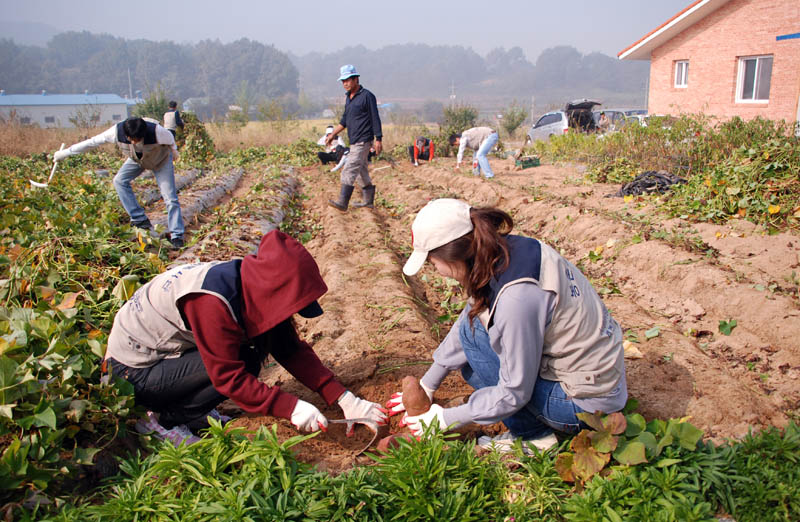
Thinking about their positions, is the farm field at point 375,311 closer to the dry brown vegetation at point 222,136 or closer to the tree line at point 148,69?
the dry brown vegetation at point 222,136

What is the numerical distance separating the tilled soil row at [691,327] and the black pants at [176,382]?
2.19m

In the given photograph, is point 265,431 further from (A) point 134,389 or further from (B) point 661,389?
(B) point 661,389

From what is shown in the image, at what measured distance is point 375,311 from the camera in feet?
13.6

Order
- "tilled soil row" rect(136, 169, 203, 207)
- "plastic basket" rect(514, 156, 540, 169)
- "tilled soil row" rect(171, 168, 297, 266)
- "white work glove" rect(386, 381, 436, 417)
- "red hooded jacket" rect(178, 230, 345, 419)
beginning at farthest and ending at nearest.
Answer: "plastic basket" rect(514, 156, 540, 169) < "tilled soil row" rect(136, 169, 203, 207) < "tilled soil row" rect(171, 168, 297, 266) < "white work glove" rect(386, 381, 436, 417) < "red hooded jacket" rect(178, 230, 345, 419)

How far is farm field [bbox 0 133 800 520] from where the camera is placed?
2.12 meters

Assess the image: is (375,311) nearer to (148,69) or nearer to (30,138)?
(30,138)

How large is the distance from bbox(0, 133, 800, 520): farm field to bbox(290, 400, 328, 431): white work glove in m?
0.13

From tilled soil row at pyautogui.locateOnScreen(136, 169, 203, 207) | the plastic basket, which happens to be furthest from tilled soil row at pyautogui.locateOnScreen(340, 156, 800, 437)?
the plastic basket

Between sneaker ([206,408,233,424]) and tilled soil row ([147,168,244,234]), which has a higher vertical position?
tilled soil row ([147,168,244,234])

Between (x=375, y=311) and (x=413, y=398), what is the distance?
5.88ft

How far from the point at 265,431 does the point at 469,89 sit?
170 m

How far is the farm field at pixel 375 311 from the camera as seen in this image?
212 cm

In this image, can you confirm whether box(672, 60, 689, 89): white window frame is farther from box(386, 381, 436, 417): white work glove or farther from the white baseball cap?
the white baseball cap

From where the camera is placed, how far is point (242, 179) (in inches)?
523
